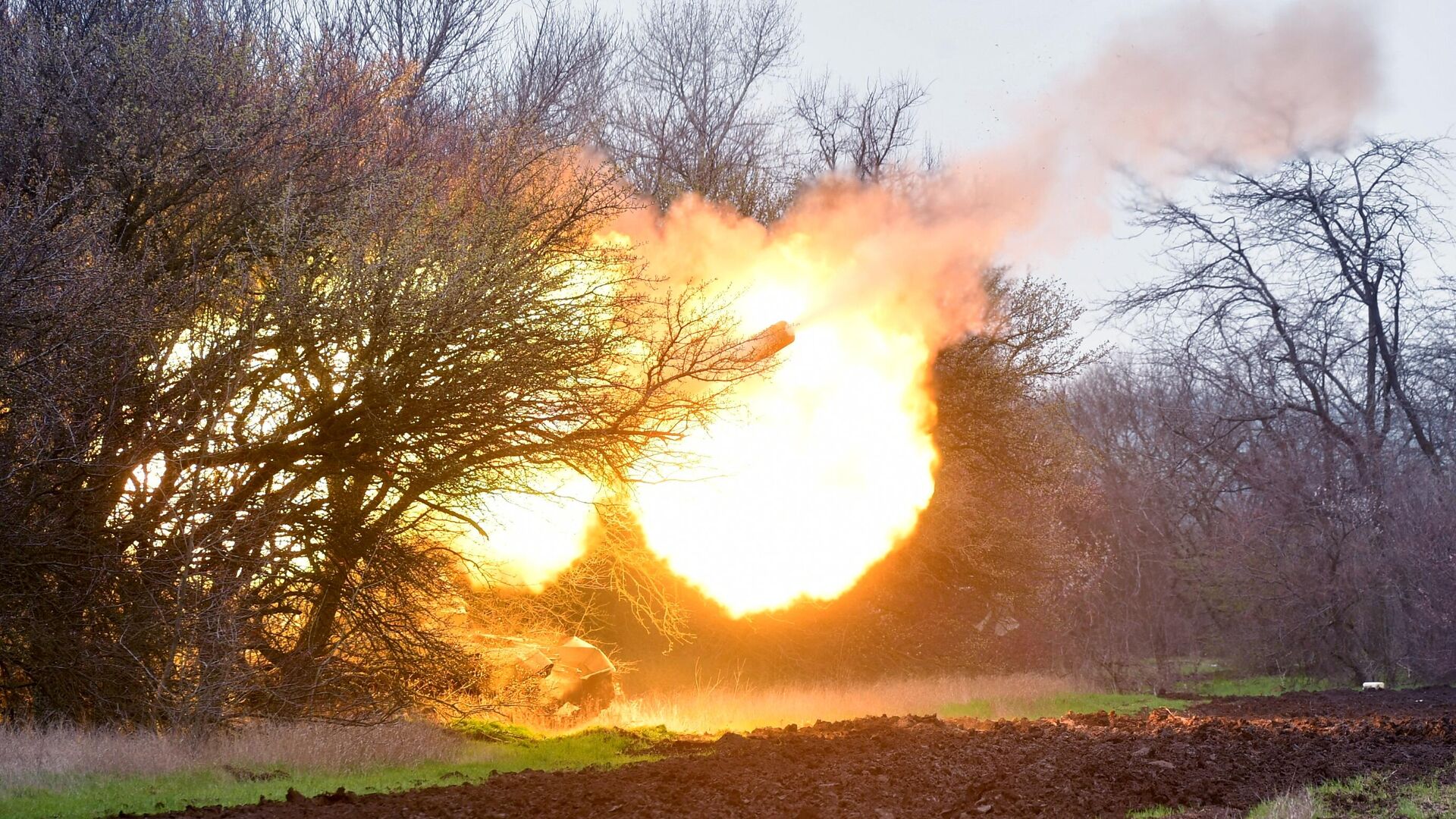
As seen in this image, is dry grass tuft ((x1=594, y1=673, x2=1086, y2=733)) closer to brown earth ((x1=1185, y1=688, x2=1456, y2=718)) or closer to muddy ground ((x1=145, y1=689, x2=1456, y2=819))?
muddy ground ((x1=145, y1=689, x2=1456, y2=819))

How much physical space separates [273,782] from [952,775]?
6402 mm

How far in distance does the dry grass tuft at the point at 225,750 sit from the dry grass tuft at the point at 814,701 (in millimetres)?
3757

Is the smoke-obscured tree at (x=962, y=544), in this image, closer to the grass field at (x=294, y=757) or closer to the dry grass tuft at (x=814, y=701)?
the dry grass tuft at (x=814, y=701)

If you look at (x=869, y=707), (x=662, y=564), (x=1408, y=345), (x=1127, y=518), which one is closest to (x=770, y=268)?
(x=662, y=564)

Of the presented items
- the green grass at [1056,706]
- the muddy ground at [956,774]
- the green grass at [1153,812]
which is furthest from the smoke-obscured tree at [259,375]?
the green grass at [1056,706]

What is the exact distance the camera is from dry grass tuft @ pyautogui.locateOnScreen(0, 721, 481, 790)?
10797 millimetres

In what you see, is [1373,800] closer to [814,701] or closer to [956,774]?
[956,774]

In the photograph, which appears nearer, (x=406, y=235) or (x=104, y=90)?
(x=406, y=235)

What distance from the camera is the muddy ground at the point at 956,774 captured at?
353 inches

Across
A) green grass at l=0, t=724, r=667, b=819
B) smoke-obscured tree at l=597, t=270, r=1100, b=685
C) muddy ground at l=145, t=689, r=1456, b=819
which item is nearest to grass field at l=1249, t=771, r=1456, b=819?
muddy ground at l=145, t=689, r=1456, b=819

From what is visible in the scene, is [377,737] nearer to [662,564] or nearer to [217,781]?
[217,781]

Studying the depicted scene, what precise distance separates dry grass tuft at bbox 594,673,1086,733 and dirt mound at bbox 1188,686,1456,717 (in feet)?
13.9

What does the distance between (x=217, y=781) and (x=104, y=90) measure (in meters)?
9.18

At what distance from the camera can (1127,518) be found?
40219 mm
